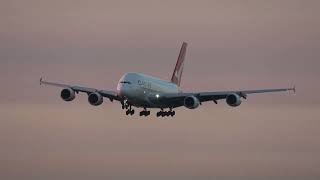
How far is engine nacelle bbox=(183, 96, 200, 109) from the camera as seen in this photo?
129 m

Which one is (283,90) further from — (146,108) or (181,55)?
(181,55)

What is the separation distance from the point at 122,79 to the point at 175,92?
16.2 m

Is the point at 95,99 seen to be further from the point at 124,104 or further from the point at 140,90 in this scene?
the point at 140,90

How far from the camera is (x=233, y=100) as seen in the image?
128875 mm

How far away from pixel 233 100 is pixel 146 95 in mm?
11102

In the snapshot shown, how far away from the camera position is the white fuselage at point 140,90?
409 ft

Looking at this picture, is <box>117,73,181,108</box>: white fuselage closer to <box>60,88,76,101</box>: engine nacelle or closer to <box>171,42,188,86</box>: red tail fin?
<box>60,88,76,101</box>: engine nacelle

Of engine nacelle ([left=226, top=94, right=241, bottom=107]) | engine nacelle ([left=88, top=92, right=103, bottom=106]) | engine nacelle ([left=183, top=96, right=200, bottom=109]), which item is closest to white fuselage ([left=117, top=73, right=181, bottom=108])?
engine nacelle ([left=183, top=96, right=200, bottom=109])

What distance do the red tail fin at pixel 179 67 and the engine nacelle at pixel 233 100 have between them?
2528 cm

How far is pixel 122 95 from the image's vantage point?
124938 millimetres

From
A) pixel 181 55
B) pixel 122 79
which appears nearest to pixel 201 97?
pixel 122 79

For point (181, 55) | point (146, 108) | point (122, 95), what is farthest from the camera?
point (181, 55)

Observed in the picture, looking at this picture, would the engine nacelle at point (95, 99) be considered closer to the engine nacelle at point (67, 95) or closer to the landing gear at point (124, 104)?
the engine nacelle at point (67, 95)

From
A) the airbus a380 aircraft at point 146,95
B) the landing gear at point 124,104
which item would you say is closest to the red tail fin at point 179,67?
the airbus a380 aircraft at point 146,95
